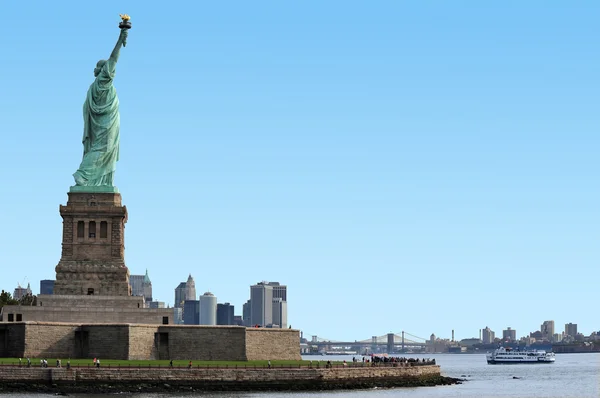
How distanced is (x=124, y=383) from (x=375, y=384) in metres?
19.1

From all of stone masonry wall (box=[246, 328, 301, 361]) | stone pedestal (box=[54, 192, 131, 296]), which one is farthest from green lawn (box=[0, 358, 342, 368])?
stone pedestal (box=[54, 192, 131, 296])

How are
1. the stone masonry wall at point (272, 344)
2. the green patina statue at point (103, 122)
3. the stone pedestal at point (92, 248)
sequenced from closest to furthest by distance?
the stone masonry wall at point (272, 344) → the stone pedestal at point (92, 248) → the green patina statue at point (103, 122)

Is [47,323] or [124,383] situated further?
[47,323]

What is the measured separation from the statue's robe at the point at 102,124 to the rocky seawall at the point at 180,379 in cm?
2016

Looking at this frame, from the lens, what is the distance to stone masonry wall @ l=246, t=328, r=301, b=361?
283 ft

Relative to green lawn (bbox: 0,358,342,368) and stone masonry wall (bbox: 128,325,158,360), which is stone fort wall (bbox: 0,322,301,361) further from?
green lawn (bbox: 0,358,342,368)

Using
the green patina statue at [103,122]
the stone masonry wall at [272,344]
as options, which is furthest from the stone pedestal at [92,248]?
the stone masonry wall at [272,344]

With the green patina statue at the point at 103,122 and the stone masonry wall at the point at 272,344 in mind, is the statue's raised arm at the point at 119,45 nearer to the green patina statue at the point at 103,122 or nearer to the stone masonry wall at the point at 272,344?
the green patina statue at the point at 103,122

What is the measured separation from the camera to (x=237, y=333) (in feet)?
278

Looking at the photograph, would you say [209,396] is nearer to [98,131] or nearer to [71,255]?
[71,255]

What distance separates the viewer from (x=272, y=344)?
88000mm

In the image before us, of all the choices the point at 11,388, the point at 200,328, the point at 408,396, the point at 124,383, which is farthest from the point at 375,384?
the point at 11,388

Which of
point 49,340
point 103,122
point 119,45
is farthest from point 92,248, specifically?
point 119,45

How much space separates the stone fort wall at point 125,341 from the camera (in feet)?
264
